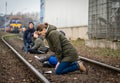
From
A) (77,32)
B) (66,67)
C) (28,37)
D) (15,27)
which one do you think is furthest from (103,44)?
(15,27)

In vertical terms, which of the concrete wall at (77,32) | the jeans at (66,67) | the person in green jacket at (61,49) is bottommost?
the concrete wall at (77,32)

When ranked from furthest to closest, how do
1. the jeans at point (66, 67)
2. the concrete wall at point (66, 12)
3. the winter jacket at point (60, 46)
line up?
the concrete wall at point (66, 12) < the jeans at point (66, 67) < the winter jacket at point (60, 46)

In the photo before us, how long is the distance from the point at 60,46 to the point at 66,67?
704 mm

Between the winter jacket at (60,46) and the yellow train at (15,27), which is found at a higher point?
the winter jacket at (60,46)

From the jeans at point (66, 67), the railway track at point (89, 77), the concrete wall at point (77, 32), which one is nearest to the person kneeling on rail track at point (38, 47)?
the railway track at point (89, 77)

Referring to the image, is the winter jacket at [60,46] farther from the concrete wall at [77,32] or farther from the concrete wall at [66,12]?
the concrete wall at [66,12]

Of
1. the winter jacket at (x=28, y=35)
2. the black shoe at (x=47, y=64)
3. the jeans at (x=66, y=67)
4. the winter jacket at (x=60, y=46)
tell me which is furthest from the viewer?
the winter jacket at (x=28, y=35)

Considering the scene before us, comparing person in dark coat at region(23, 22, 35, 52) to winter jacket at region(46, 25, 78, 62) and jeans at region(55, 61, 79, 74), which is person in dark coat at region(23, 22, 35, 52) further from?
winter jacket at region(46, 25, 78, 62)

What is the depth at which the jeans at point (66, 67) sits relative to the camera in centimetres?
791

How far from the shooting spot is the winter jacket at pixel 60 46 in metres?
7.61

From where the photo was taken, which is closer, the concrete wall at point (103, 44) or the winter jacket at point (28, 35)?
the concrete wall at point (103, 44)

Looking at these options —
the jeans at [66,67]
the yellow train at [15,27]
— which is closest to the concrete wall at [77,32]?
the jeans at [66,67]

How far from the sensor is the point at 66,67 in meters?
8.05

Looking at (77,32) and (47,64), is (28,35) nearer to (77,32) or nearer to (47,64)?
(47,64)
